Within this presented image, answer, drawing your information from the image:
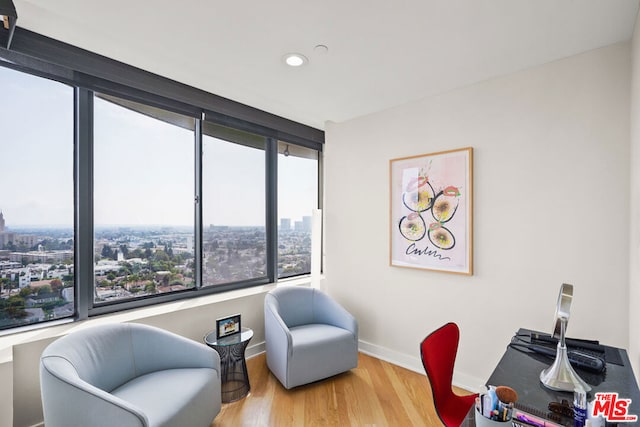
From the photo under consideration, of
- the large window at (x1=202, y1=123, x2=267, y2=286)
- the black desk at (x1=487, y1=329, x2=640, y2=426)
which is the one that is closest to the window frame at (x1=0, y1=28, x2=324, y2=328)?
the large window at (x1=202, y1=123, x2=267, y2=286)

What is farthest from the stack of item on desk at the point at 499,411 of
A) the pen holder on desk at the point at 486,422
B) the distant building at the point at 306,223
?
the distant building at the point at 306,223

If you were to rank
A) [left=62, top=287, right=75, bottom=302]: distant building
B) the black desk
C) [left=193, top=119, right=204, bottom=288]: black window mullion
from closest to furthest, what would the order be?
the black desk < [left=62, top=287, right=75, bottom=302]: distant building < [left=193, top=119, right=204, bottom=288]: black window mullion

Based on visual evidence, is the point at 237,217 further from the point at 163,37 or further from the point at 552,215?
the point at 552,215

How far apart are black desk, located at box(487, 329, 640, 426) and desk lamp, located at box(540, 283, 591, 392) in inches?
1.0

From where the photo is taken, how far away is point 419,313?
2.78m

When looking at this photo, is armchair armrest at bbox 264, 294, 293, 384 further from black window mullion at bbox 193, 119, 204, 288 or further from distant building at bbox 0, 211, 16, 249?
distant building at bbox 0, 211, 16, 249

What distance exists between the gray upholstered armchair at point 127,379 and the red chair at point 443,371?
4.33 feet

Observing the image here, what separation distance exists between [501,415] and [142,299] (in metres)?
2.63

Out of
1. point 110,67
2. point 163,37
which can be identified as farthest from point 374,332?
point 110,67

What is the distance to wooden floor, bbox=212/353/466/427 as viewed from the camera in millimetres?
2129

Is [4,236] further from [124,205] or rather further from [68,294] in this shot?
[124,205]

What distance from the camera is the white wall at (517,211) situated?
1.95 metres

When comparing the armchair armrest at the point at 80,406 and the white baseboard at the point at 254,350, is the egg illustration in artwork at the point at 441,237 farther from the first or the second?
the armchair armrest at the point at 80,406

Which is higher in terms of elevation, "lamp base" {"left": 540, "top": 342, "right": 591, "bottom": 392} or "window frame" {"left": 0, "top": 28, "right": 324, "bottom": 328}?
"window frame" {"left": 0, "top": 28, "right": 324, "bottom": 328}
